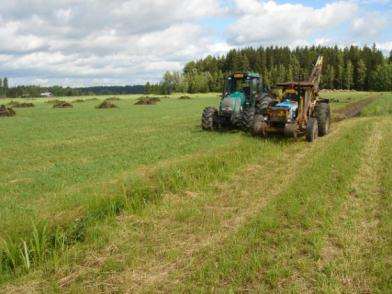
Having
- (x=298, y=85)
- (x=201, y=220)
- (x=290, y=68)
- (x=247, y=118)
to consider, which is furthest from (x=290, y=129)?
(x=290, y=68)

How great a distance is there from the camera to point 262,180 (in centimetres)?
1028

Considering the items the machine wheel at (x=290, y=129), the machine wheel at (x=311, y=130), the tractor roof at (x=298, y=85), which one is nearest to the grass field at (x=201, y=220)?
the machine wheel at (x=290, y=129)

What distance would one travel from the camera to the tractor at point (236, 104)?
17.0 meters

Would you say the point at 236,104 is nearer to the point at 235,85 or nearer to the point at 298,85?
the point at 235,85

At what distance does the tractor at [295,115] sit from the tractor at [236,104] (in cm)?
83

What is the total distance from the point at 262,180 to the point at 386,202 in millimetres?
2946

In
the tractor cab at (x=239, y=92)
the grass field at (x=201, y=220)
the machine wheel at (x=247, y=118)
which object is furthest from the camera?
the tractor cab at (x=239, y=92)

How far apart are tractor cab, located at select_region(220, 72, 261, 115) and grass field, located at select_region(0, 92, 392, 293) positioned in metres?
3.49

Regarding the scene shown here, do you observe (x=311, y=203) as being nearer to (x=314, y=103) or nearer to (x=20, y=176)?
(x=20, y=176)

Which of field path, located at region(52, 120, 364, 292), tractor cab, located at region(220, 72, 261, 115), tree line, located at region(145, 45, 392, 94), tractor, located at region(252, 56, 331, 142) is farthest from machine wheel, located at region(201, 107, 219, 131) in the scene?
tree line, located at region(145, 45, 392, 94)

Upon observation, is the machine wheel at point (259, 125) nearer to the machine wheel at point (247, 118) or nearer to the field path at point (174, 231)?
the machine wheel at point (247, 118)

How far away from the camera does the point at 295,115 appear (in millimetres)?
16094

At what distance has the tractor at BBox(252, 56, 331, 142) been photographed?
15.5 m

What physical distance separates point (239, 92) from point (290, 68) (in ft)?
259
